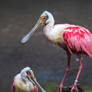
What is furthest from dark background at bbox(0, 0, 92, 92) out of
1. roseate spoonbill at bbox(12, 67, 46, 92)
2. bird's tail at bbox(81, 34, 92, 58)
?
roseate spoonbill at bbox(12, 67, 46, 92)

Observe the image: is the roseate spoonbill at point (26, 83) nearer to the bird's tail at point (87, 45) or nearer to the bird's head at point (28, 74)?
the bird's head at point (28, 74)

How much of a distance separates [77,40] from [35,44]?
5.85ft

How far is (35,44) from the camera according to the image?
418 centimetres

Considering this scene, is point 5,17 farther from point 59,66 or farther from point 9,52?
point 59,66

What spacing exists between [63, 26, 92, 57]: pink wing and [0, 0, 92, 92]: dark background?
2.92 feet

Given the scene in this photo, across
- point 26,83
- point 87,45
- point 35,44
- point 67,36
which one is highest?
point 67,36

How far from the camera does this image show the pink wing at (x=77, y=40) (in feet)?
7.93

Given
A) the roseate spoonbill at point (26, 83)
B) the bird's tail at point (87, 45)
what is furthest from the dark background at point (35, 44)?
the roseate spoonbill at point (26, 83)

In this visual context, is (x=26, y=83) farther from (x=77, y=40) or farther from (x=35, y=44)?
(x=35, y=44)

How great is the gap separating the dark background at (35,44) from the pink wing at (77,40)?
2.92ft

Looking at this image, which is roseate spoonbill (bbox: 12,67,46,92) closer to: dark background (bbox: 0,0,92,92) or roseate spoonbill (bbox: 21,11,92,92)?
roseate spoonbill (bbox: 21,11,92,92)

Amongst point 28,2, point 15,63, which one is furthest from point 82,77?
point 28,2

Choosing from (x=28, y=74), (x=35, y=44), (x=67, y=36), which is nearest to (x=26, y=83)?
(x=28, y=74)

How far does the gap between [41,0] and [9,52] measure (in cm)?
173
